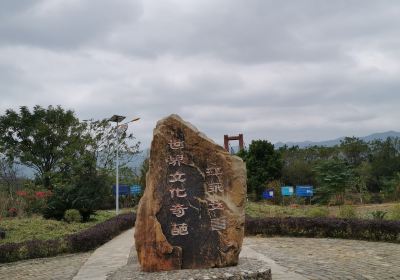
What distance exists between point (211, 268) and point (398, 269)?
10.7ft

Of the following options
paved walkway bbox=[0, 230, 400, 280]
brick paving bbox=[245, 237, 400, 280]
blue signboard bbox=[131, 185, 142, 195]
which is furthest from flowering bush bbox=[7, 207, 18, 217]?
brick paving bbox=[245, 237, 400, 280]

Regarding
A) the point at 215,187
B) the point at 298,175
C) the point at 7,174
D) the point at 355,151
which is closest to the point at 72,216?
the point at 215,187

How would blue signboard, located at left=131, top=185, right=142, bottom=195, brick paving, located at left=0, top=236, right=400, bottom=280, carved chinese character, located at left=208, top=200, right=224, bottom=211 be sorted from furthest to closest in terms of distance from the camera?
1. blue signboard, located at left=131, top=185, right=142, bottom=195
2. brick paving, located at left=0, top=236, right=400, bottom=280
3. carved chinese character, located at left=208, top=200, right=224, bottom=211

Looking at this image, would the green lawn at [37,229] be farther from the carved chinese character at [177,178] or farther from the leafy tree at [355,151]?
the leafy tree at [355,151]

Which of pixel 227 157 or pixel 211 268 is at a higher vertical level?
pixel 227 157

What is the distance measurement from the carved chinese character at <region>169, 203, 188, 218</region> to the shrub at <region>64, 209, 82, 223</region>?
9575mm

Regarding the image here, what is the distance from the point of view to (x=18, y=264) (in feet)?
30.3

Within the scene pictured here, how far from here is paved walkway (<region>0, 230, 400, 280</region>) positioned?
7200 millimetres

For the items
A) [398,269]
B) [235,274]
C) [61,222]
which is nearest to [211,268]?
[235,274]

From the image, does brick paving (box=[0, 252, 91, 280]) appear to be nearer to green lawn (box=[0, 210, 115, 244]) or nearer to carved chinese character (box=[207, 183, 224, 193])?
green lawn (box=[0, 210, 115, 244])

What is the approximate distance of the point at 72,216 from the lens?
15.2 meters

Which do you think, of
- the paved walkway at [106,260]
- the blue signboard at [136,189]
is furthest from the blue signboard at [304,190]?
the paved walkway at [106,260]

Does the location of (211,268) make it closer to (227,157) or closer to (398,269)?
(227,157)

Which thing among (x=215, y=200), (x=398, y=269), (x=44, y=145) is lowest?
(x=398, y=269)
